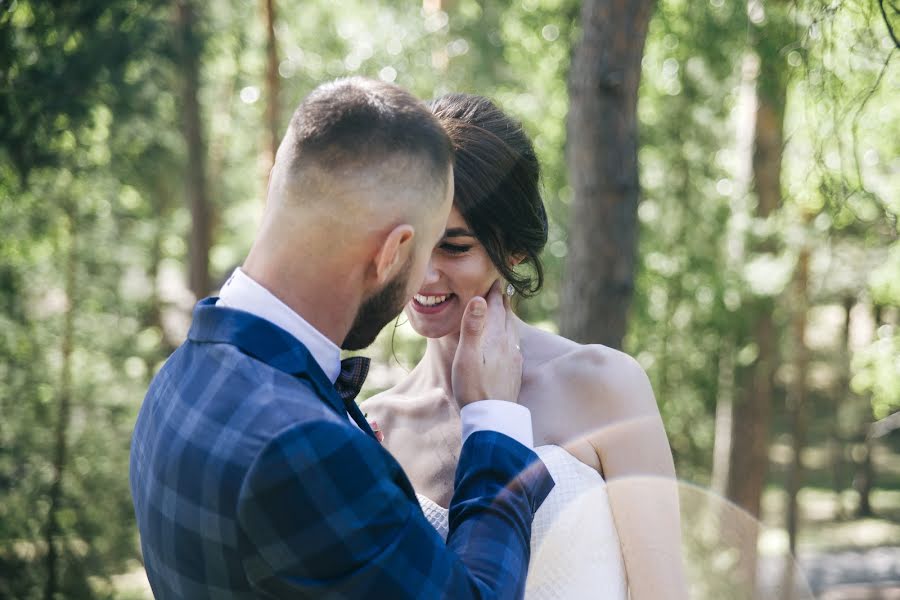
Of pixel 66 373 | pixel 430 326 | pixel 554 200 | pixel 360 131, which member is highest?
pixel 360 131

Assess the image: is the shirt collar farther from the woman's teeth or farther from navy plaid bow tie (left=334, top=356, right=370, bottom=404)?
the woman's teeth

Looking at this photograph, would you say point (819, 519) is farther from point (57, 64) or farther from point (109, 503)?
point (57, 64)

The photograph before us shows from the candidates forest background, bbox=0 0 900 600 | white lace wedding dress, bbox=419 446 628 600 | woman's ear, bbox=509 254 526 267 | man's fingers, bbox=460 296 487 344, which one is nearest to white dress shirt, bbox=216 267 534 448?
man's fingers, bbox=460 296 487 344

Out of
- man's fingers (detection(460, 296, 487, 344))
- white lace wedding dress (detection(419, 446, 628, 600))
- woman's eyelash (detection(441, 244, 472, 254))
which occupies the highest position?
woman's eyelash (detection(441, 244, 472, 254))

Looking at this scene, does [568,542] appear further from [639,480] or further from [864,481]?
[864,481]

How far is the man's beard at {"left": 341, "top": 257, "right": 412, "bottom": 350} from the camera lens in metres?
1.71

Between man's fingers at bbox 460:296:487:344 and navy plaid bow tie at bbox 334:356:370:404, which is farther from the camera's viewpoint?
man's fingers at bbox 460:296:487:344

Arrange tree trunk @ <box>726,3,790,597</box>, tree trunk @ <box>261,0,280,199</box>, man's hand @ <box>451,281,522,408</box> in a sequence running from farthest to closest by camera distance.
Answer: tree trunk @ <box>726,3,790,597</box> → tree trunk @ <box>261,0,280,199</box> → man's hand @ <box>451,281,522,408</box>

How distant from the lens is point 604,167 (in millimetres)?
5668

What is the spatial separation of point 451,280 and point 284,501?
1333mm

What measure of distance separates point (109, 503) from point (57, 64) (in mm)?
4245

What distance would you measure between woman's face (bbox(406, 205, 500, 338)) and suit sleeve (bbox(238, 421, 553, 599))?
120cm

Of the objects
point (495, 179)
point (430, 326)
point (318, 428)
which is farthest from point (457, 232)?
point (318, 428)

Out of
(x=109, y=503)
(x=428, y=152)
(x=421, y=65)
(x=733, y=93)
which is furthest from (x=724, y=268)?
(x=428, y=152)
